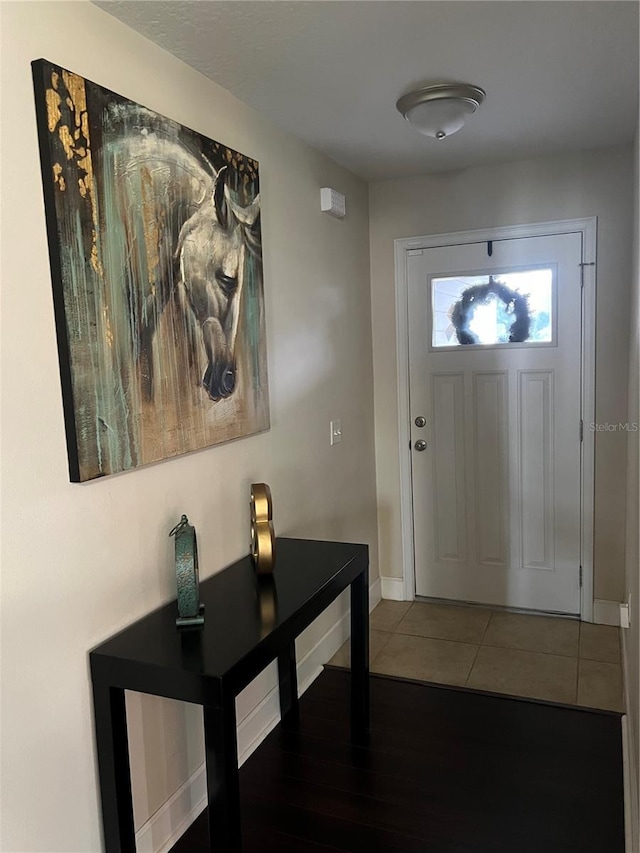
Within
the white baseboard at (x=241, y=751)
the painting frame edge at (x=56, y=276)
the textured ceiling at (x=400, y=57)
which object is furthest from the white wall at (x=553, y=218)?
the painting frame edge at (x=56, y=276)

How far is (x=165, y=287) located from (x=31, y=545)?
32.1 inches

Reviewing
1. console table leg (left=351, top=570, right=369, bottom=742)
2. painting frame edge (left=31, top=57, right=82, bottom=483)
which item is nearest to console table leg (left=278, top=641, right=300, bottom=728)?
console table leg (left=351, top=570, right=369, bottom=742)

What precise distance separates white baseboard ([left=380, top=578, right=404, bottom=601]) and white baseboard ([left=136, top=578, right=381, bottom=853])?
0.55 m

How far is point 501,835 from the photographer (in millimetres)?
1975

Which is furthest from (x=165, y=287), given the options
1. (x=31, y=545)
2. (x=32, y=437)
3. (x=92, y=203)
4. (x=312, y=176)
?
(x=312, y=176)

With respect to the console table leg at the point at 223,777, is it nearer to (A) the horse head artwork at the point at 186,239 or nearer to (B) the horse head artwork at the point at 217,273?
(A) the horse head artwork at the point at 186,239

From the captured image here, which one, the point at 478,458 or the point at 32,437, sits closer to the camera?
the point at 32,437

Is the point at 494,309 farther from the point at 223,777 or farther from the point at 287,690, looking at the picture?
the point at 223,777

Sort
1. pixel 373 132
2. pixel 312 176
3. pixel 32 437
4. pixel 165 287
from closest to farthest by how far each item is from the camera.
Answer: pixel 32 437
pixel 165 287
pixel 373 132
pixel 312 176

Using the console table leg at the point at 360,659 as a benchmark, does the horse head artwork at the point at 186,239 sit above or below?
above

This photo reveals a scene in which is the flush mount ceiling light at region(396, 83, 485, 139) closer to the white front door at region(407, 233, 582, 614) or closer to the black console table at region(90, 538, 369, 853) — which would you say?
the white front door at region(407, 233, 582, 614)

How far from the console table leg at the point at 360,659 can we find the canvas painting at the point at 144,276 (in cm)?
75

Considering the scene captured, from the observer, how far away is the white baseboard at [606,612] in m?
3.33

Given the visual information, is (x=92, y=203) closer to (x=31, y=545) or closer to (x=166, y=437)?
(x=166, y=437)
